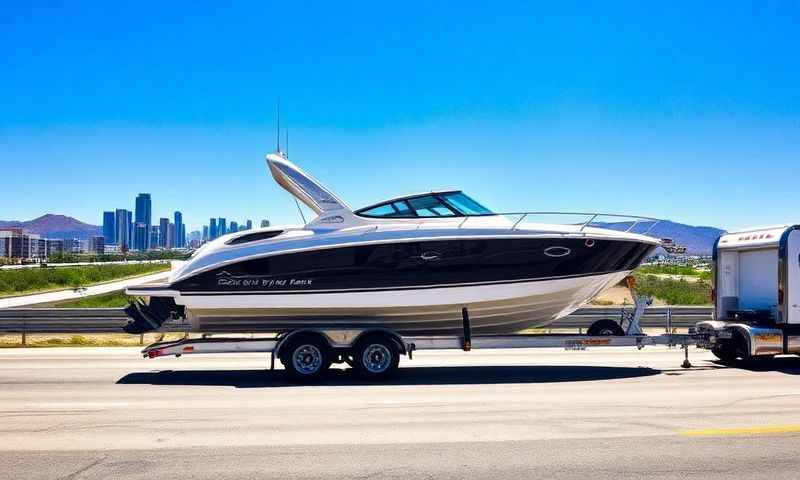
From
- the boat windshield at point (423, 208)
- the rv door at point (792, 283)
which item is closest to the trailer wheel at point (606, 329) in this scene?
the rv door at point (792, 283)

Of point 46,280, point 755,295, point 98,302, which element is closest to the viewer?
point 755,295

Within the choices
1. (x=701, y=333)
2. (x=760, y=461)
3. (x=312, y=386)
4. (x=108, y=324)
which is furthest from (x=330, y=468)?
(x=108, y=324)

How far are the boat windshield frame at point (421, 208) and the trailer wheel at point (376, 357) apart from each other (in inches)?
91.1

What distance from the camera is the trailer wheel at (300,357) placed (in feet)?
36.4

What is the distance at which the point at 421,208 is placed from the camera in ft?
39.8

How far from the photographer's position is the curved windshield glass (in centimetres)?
1216

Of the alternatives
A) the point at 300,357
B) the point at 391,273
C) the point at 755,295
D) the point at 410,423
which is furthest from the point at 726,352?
the point at 300,357

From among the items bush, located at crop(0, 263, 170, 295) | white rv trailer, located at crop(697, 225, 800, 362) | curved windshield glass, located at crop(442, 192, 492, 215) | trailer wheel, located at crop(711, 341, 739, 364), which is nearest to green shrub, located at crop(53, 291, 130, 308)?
bush, located at crop(0, 263, 170, 295)

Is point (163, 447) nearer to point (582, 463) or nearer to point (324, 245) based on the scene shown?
point (582, 463)

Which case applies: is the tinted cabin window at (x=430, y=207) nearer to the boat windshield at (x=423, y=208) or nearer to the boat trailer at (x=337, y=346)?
the boat windshield at (x=423, y=208)

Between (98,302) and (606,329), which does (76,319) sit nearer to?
(606,329)

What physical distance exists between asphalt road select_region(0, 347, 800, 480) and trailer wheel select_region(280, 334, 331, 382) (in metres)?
0.33

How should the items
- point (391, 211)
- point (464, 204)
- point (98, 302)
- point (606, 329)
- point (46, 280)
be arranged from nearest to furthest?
point (391, 211), point (464, 204), point (606, 329), point (98, 302), point (46, 280)

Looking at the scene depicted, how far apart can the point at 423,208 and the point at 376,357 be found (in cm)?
288
